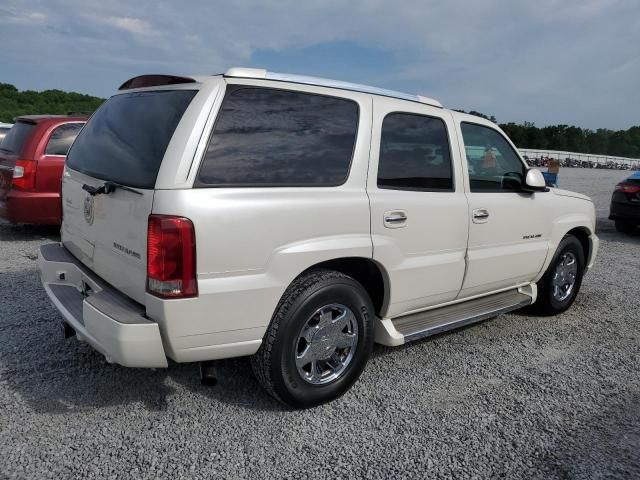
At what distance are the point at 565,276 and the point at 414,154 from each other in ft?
8.25

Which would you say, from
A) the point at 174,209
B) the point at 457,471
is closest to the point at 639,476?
the point at 457,471

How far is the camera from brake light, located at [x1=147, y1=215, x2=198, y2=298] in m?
2.45

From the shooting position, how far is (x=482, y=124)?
13.6 feet

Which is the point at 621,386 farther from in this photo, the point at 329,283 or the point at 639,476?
the point at 329,283

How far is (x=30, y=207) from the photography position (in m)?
6.86

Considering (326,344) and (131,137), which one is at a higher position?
(131,137)

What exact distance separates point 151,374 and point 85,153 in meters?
1.54

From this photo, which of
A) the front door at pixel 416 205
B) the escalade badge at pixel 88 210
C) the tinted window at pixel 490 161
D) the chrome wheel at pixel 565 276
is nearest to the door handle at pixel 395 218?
the front door at pixel 416 205

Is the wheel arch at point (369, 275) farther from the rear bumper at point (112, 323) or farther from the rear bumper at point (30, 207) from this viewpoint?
the rear bumper at point (30, 207)

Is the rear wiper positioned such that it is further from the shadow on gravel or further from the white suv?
the shadow on gravel

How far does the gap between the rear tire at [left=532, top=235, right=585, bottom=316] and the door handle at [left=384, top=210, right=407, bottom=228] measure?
2196mm

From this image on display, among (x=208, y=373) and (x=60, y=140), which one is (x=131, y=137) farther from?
(x=60, y=140)

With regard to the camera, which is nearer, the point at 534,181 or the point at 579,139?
the point at 534,181

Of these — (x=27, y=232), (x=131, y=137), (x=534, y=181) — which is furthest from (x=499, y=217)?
(x=27, y=232)
